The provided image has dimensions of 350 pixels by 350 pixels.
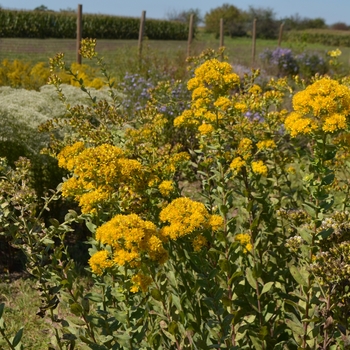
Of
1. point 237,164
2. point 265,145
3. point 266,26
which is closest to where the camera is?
point 237,164

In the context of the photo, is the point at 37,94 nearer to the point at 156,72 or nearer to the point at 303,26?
the point at 156,72

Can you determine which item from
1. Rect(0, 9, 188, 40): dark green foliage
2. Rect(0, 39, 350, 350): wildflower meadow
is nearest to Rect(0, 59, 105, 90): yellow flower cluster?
Rect(0, 39, 350, 350): wildflower meadow

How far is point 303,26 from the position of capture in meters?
62.8

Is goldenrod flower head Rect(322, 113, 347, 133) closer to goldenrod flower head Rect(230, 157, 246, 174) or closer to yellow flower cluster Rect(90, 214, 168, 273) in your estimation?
goldenrod flower head Rect(230, 157, 246, 174)

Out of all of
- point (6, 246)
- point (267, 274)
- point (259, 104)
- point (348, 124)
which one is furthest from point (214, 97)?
point (6, 246)

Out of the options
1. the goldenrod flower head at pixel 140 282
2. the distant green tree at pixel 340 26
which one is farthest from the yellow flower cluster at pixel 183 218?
the distant green tree at pixel 340 26

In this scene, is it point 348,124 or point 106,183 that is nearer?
point 106,183

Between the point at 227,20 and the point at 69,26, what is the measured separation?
22815 millimetres

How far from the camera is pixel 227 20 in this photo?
167 ft

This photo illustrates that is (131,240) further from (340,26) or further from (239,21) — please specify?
(340,26)

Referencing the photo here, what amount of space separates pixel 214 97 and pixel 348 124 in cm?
82

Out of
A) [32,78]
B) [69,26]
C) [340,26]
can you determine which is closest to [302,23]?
[340,26]

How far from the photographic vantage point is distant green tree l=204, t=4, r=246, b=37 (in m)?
48.6

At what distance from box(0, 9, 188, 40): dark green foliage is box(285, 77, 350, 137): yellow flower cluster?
30.6 meters
